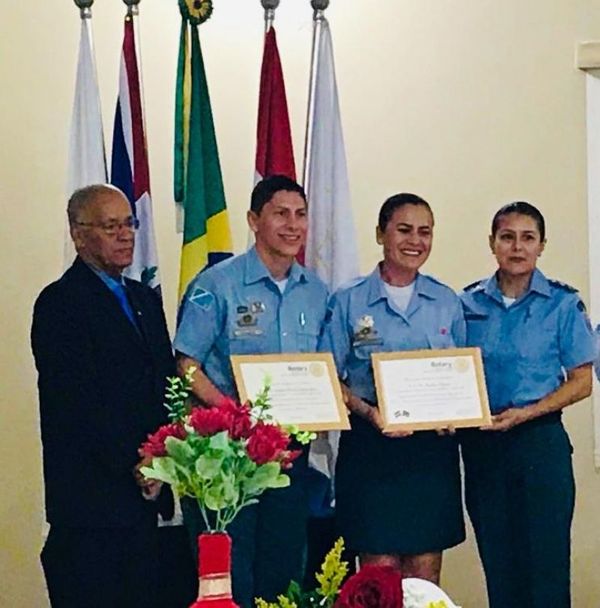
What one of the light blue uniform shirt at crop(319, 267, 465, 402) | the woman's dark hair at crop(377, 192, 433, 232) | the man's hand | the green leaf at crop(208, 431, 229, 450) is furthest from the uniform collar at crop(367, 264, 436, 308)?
the green leaf at crop(208, 431, 229, 450)

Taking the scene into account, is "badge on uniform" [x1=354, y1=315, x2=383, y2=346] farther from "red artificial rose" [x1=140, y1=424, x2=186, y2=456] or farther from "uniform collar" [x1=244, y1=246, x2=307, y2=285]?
"red artificial rose" [x1=140, y1=424, x2=186, y2=456]

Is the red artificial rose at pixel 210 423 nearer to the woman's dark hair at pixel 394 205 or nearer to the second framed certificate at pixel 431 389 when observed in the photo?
the second framed certificate at pixel 431 389

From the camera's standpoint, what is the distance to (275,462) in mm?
1604

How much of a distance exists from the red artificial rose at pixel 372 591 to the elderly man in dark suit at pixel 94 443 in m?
1.23

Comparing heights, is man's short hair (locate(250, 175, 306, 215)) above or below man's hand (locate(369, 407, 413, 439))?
above

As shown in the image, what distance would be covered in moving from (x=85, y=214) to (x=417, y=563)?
4.34 feet

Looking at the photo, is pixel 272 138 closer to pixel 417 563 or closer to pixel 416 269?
pixel 416 269

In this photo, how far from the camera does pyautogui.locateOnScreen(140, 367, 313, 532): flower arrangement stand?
5.12ft

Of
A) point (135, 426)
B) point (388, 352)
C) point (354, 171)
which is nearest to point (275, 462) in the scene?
point (135, 426)

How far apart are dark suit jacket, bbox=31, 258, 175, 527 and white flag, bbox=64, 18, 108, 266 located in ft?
2.97

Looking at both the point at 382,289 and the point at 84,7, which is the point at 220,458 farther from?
the point at 84,7

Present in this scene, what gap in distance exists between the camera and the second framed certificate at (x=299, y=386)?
2.74 metres

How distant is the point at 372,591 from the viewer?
1.42 metres

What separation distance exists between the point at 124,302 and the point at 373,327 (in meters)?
0.69
